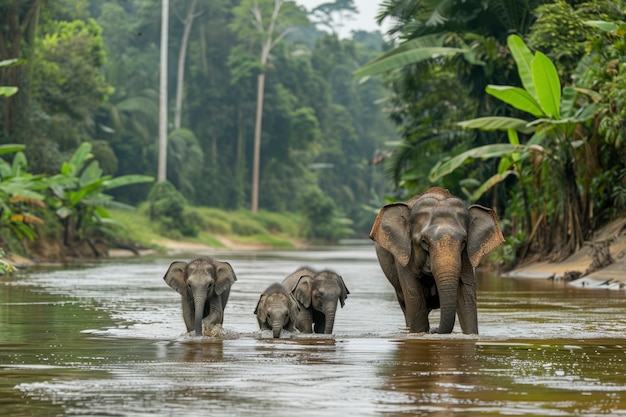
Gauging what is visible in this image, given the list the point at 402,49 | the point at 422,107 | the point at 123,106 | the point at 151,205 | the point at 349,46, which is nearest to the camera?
the point at 402,49

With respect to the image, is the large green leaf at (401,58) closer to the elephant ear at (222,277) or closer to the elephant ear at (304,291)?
the elephant ear at (304,291)

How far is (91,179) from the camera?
44.7 m

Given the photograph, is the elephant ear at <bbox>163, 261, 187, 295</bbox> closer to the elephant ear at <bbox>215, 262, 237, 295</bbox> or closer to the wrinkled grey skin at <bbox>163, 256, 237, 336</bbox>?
the wrinkled grey skin at <bbox>163, 256, 237, 336</bbox>

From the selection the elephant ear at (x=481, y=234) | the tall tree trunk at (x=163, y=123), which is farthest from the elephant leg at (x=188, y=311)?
the tall tree trunk at (x=163, y=123)

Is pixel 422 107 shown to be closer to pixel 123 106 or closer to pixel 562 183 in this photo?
pixel 562 183

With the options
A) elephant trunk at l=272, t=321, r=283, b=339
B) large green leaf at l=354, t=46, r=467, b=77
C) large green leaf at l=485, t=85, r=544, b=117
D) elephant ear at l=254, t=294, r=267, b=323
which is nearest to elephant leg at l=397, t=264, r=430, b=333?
elephant trunk at l=272, t=321, r=283, b=339

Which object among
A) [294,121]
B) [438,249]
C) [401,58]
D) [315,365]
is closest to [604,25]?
[401,58]

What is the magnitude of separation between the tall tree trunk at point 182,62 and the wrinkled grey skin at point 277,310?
74.8m

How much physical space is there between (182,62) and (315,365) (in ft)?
268

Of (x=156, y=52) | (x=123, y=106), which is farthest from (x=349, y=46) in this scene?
(x=123, y=106)

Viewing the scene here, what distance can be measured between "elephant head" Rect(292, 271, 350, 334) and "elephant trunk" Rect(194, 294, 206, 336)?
1.41 m

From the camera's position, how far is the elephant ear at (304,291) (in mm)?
14016

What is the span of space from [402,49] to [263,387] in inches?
996

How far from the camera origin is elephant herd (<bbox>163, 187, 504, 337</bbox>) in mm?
12227
